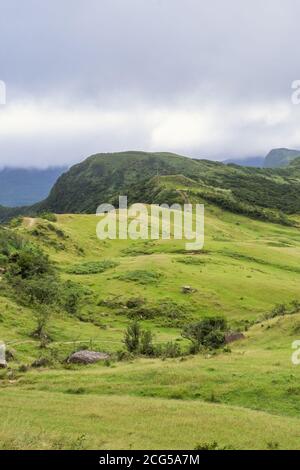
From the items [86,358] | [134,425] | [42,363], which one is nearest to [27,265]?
[86,358]

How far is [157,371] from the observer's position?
32094 mm

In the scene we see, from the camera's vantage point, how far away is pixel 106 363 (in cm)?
3800

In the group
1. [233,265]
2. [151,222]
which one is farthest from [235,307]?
[151,222]

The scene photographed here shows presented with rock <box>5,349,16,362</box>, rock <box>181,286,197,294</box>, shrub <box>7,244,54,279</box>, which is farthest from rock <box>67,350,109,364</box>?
rock <box>181,286,197,294</box>

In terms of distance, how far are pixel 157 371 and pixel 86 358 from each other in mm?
9070

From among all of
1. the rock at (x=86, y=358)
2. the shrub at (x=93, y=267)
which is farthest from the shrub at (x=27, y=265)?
the rock at (x=86, y=358)

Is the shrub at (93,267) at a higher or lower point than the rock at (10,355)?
higher

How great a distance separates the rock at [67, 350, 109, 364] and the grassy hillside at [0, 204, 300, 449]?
87 cm

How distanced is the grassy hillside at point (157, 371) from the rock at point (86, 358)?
2.85 ft

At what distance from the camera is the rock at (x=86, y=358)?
3916 cm

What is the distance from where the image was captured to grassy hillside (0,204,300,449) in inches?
855

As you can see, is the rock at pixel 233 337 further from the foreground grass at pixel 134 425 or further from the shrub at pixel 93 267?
the shrub at pixel 93 267

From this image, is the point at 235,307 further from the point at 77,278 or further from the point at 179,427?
the point at 179,427

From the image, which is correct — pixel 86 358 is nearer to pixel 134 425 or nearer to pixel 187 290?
pixel 134 425
